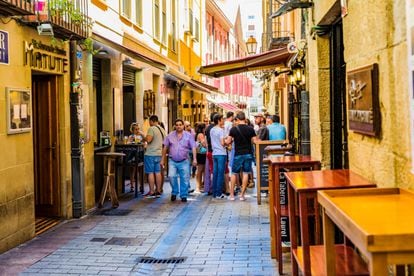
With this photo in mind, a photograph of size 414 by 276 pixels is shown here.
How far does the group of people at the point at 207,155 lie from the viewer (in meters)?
12.7

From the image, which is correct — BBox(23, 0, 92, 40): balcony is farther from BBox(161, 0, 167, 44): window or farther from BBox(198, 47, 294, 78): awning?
BBox(161, 0, 167, 44): window

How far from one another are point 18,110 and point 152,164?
5.30 m

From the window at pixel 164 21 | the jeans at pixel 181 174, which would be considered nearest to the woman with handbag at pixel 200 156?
the jeans at pixel 181 174

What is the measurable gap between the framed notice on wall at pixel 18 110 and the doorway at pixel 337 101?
4060 mm

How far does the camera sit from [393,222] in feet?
8.32

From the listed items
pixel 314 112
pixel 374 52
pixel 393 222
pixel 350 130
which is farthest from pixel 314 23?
pixel 393 222

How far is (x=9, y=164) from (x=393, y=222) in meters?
6.36

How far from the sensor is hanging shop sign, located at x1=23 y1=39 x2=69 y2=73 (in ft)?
28.1

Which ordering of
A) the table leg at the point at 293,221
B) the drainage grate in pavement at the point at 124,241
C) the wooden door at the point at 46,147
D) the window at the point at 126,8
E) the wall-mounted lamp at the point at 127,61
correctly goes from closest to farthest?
the table leg at the point at 293,221, the drainage grate in pavement at the point at 124,241, the wooden door at the point at 46,147, the wall-mounted lamp at the point at 127,61, the window at the point at 126,8

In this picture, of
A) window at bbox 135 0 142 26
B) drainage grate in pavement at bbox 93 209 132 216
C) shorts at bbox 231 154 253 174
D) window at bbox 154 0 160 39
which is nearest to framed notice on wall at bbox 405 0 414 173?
drainage grate in pavement at bbox 93 209 132 216

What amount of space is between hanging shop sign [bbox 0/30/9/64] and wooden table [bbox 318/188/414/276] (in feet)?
18.2

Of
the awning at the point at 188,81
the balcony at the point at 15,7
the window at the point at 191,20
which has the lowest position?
the balcony at the point at 15,7

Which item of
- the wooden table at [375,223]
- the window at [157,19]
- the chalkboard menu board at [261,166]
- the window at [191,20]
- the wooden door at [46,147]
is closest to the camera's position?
the wooden table at [375,223]

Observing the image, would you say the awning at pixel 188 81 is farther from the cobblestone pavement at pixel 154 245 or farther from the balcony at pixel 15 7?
the balcony at pixel 15 7
